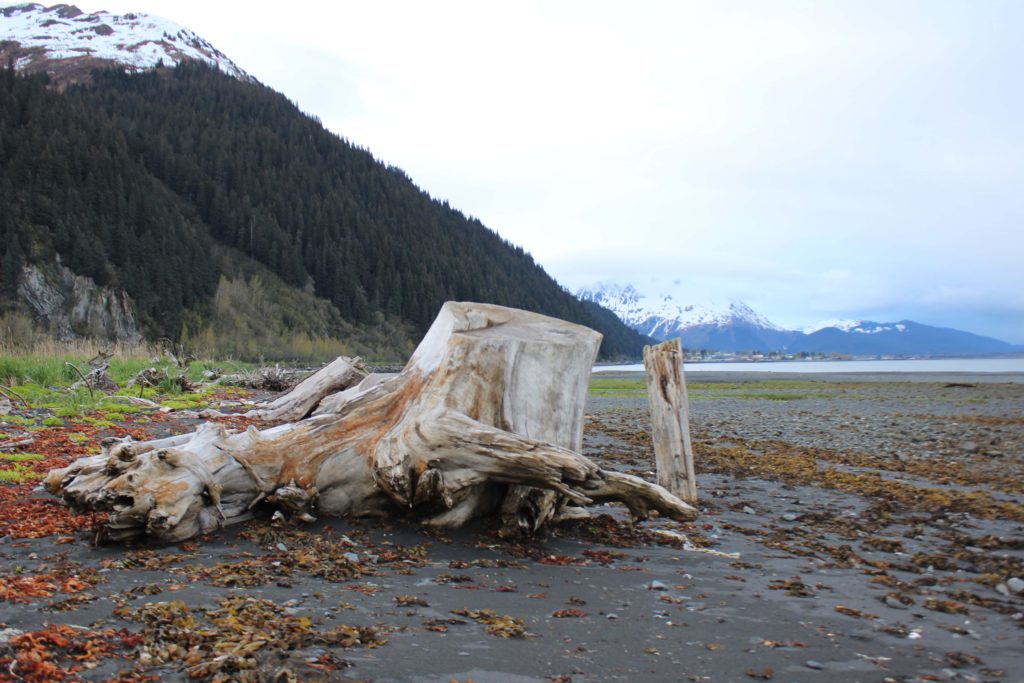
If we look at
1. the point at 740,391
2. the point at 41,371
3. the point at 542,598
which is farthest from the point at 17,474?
the point at 740,391

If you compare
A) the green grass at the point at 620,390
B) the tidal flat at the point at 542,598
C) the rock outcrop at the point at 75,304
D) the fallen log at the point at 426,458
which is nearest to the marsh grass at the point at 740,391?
the green grass at the point at 620,390

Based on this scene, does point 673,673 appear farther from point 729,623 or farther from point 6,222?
point 6,222

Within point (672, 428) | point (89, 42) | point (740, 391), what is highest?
point (89, 42)

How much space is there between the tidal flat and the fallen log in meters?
0.23

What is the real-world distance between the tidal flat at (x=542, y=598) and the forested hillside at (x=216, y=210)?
57954mm

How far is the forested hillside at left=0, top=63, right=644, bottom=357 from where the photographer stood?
206 ft

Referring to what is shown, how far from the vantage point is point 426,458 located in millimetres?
5570

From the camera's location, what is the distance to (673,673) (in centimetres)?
332

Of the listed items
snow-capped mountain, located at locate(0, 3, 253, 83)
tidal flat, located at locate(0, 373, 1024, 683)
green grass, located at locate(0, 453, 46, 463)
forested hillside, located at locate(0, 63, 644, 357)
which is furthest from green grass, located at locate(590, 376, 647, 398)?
snow-capped mountain, located at locate(0, 3, 253, 83)

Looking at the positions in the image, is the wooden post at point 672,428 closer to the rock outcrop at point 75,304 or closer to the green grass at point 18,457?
the green grass at point 18,457

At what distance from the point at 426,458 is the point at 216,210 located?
91156mm

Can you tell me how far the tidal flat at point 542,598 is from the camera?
3166 mm

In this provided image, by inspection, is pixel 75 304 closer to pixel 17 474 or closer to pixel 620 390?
pixel 620 390

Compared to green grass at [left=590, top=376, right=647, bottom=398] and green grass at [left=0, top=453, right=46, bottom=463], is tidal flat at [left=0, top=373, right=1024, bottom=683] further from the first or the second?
green grass at [left=590, top=376, right=647, bottom=398]
